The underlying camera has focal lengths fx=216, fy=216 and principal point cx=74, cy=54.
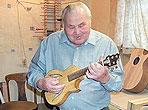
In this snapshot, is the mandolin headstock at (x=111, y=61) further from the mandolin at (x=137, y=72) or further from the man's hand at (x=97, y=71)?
the mandolin at (x=137, y=72)

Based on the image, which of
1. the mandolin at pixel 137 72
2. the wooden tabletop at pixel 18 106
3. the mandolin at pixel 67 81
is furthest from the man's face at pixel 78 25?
the wooden tabletop at pixel 18 106

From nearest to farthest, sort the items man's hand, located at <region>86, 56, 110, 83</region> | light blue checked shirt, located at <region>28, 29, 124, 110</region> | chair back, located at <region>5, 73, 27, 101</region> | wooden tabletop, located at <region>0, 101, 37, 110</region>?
1. man's hand, located at <region>86, 56, 110, 83</region>
2. light blue checked shirt, located at <region>28, 29, 124, 110</region>
3. wooden tabletop, located at <region>0, 101, 37, 110</region>
4. chair back, located at <region>5, 73, 27, 101</region>

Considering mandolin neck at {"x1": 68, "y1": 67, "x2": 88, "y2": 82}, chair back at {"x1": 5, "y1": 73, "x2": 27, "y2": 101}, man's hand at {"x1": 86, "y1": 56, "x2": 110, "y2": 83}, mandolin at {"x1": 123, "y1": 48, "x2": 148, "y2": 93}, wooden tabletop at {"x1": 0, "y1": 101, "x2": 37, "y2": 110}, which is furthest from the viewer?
chair back at {"x1": 5, "y1": 73, "x2": 27, "y2": 101}

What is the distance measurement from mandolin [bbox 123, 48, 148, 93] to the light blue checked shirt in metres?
0.54

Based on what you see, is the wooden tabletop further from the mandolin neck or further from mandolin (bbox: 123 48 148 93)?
the mandolin neck

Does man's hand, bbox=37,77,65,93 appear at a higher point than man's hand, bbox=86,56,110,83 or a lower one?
lower

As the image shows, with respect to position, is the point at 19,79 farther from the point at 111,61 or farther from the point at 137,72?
the point at 111,61

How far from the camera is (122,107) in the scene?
169cm

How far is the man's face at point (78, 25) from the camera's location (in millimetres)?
1341

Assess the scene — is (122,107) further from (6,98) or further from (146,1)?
→ (6,98)

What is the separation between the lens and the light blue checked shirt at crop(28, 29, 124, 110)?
1410 millimetres

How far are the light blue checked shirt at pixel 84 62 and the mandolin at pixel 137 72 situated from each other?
540 millimetres

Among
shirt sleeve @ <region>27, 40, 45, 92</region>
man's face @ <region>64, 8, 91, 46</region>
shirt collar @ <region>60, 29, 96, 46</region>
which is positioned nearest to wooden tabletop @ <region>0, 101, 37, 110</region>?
shirt sleeve @ <region>27, 40, 45, 92</region>

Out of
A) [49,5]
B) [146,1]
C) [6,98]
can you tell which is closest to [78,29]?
[146,1]
